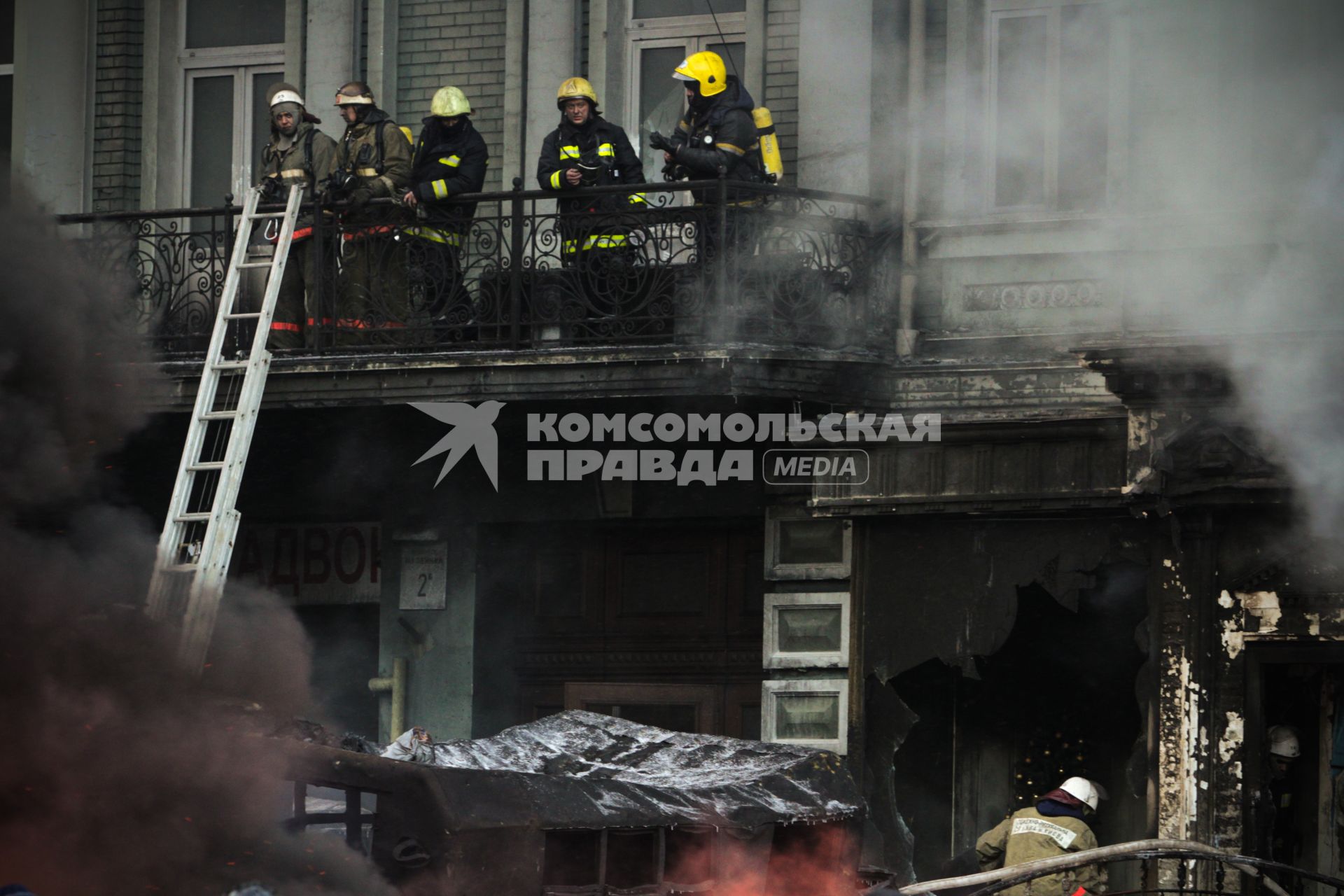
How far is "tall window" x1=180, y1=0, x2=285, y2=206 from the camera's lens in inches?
577

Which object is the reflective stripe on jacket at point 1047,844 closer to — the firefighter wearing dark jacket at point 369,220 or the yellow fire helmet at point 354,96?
the firefighter wearing dark jacket at point 369,220

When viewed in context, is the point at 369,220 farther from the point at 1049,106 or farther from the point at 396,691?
the point at 1049,106

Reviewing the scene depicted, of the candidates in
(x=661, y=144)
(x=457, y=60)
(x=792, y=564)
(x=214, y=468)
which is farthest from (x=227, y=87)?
(x=792, y=564)

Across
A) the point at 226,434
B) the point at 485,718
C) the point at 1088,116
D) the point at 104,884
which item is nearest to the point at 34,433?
the point at 104,884

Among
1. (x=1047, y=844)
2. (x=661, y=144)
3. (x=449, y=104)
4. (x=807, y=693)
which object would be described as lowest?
(x=1047, y=844)

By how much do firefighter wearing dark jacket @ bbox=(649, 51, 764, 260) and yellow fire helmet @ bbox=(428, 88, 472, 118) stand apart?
1.34 metres

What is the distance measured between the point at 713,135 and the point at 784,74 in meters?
1.20

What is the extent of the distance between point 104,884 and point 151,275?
6.66 metres

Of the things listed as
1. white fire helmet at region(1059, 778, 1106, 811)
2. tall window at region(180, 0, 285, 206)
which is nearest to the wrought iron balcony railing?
tall window at region(180, 0, 285, 206)

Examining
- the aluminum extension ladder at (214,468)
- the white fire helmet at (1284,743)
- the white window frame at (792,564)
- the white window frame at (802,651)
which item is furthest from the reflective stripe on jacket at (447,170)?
the white fire helmet at (1284,743)

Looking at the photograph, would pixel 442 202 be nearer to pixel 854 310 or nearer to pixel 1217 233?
pixel 854 310

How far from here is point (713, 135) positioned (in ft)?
40.6

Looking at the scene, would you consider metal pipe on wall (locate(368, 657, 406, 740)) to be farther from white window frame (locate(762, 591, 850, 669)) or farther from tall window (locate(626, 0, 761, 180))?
tall window (locate(626, 0, 761, 180))

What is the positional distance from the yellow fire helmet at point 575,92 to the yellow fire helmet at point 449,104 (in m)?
0.62
